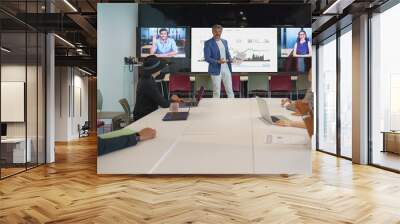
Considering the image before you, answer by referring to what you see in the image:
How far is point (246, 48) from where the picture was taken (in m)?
6.48

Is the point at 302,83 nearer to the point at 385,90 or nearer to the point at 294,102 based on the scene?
the point at 294,102

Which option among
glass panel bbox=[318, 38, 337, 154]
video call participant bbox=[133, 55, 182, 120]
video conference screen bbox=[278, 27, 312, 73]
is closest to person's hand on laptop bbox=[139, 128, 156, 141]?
video call participant bbox=[133, 55, 182, 120]

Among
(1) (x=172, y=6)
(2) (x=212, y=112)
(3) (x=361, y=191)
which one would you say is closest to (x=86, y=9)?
(1) (x=172, y=6)

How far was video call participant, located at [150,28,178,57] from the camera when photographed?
645 cm

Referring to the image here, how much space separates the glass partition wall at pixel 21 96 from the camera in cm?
669

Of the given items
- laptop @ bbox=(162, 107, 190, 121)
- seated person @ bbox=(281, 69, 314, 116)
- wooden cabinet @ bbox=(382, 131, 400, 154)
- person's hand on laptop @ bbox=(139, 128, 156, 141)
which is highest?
seated person @ bbox=(281, 69, 314, 116)

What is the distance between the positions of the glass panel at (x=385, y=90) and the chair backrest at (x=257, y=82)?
2528 millimetres

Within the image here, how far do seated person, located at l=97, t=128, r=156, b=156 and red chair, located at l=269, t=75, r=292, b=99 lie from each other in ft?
7.04

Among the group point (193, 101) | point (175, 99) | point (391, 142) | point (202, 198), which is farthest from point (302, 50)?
point (202, 198)

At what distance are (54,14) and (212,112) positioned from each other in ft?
13.1

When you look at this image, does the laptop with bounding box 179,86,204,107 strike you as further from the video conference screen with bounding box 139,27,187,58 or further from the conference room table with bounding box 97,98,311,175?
the video conference screen with bounding box 139,27,187,58

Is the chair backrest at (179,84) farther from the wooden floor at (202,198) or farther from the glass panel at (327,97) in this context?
the glass panel at (327,97)

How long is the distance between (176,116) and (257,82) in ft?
4.92

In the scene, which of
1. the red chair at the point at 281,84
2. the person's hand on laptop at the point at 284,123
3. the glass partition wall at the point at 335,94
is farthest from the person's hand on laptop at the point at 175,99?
the glass partition wall at the point at 335,94
